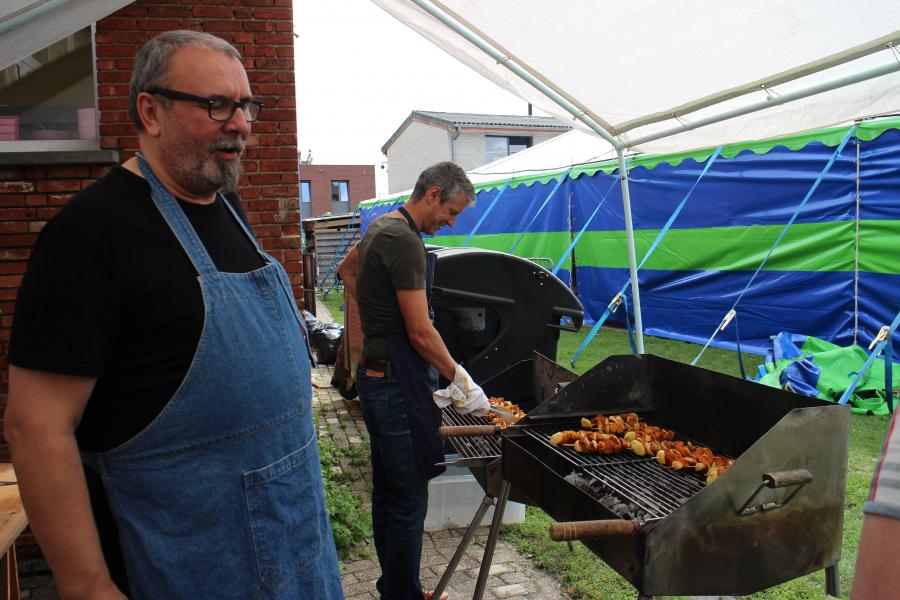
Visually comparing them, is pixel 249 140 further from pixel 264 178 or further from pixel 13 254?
pixel 13 254

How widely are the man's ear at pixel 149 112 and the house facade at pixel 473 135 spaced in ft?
96.7

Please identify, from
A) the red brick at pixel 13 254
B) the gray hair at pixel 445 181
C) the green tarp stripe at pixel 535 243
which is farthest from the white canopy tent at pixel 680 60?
the green tarp stripe at pixel 535 243

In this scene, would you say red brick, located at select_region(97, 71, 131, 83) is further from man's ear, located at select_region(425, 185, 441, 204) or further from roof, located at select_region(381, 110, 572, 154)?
roof, located at select_region(381, 110, 572, 154)

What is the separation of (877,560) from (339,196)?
166 feet

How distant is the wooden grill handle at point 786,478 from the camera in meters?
1.96

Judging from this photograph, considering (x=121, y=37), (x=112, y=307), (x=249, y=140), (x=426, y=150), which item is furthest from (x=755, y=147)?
(x=426, y=150)

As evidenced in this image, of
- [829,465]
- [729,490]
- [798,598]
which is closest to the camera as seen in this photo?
[729,490]

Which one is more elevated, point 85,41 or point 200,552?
point 85,41

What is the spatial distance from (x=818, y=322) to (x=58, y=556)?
27.5ft

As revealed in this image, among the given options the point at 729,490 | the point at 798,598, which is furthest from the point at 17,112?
the point at 798,598

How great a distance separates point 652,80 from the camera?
12.7 ft

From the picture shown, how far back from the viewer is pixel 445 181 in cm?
309

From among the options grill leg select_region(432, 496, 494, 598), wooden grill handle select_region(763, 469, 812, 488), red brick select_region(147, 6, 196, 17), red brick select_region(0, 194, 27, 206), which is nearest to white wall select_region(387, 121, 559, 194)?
red brick select_region(147, 6, 196, 17)

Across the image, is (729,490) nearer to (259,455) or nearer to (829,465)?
(829,465)
